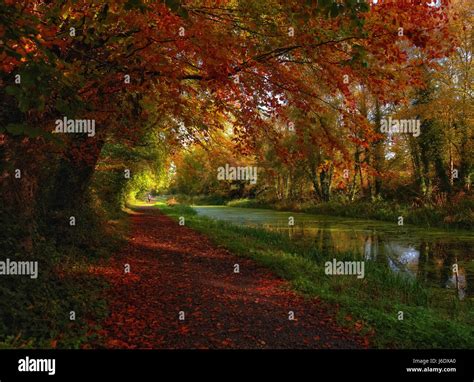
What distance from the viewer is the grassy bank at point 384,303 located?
6.00 metres

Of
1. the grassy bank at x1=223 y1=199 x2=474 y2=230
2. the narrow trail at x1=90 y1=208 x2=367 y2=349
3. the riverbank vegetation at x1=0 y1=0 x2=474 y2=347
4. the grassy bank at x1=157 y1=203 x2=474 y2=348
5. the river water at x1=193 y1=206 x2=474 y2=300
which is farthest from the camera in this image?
the grassy bank at x1=223 y1=199 x2=474 y2=230

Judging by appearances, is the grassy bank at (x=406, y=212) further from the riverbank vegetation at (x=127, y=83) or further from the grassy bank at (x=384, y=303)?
the riverbank vegetation at (x=127, y=83)

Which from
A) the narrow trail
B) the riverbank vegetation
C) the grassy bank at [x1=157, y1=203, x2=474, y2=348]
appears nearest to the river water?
the grassy bank at [x1=157, y1=203, x2=474, y2=348]

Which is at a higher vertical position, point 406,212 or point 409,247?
point 406,212

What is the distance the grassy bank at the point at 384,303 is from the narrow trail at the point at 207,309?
39cm

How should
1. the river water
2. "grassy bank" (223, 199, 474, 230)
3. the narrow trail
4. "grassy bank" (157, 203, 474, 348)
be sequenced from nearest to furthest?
the narrow trail → "grassy bank" (157, 203, 474, 348) → the river water → "grassy bank" (223, 199, 474, 230)

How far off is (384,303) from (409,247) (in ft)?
26.8

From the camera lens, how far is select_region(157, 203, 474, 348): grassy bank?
6004 mm

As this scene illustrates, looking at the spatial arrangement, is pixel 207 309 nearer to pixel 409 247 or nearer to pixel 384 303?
pixel 384 303

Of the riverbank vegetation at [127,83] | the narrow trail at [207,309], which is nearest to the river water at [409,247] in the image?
the riverbank vegetation at [127,83]

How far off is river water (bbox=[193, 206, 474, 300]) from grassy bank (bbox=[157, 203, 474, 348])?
38.4 inches

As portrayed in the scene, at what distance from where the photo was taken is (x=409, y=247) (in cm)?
1498

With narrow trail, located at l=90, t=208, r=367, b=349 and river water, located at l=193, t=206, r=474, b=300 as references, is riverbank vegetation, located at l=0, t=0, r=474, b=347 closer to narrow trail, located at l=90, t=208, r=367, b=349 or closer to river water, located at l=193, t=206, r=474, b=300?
narrow trail, located at l=90, t=208, r=367, b=349

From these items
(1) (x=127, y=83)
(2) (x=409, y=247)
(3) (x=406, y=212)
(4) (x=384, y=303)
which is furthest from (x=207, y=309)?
(3) (x=406, y=212)
